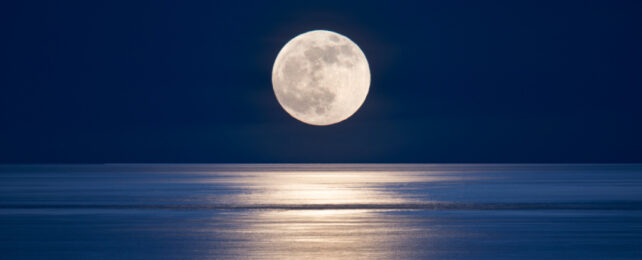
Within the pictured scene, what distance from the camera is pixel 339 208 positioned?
27.3 meters

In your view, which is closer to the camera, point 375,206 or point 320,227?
point 320,227

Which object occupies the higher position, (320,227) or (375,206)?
(375,206)

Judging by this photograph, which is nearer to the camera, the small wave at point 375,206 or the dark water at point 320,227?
the dark water at point 320,227

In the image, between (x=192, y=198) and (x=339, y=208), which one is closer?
(x=339, y=208)

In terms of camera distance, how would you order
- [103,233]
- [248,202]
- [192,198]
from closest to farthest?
[103,233] < [248,202] < [192,198]

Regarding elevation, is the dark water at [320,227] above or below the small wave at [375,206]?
below

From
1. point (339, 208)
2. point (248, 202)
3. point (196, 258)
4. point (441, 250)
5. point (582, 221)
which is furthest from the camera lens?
point (248, 202)

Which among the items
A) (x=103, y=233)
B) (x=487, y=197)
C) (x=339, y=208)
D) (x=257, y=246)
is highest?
(x=487, y=197)

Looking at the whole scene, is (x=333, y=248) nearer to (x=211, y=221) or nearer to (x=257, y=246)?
(x=257, y=246)

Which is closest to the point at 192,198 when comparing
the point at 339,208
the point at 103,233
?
the point at 339,208

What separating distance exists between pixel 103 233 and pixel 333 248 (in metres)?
5.82

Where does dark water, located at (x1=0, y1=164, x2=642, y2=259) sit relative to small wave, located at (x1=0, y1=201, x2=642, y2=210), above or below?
below

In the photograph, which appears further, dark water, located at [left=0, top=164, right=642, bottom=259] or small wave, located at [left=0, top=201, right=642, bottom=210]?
small wave, located at [left=0, top=201, right=642, bottom=210]

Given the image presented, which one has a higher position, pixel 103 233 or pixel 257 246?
pixel 103 233
